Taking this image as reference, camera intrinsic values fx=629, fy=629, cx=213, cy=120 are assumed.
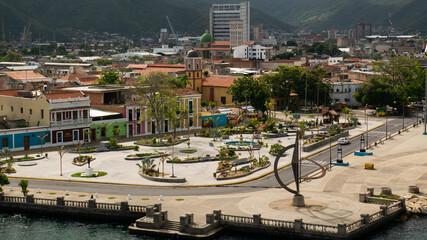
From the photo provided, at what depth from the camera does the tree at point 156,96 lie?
323ft

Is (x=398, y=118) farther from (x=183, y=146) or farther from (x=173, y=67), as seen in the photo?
(x=173, y=67)

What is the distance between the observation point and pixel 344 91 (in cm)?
15612

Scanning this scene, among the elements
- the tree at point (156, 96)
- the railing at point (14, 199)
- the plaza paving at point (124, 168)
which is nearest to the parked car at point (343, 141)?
the plaza paving at point (124, 168)

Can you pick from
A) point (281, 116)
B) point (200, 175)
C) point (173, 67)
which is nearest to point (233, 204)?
point (200, 175)

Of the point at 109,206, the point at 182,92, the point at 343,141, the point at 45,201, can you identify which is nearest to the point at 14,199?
the point at 45,201

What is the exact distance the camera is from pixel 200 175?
241ft

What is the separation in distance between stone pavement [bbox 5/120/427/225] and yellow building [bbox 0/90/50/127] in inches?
1064

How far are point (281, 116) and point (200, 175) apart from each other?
62.6 metres

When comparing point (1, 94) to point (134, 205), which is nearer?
point (134, 205)

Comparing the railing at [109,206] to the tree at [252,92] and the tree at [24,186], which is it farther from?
the tree at [252,92]

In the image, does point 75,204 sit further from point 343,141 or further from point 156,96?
point 343,141

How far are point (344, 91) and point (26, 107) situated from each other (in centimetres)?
8665

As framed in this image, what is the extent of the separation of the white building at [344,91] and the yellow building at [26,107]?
81.3 metres

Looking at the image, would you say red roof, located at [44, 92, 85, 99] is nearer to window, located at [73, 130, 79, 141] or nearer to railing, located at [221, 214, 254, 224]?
window, located at [73, 130, 79, 141]
